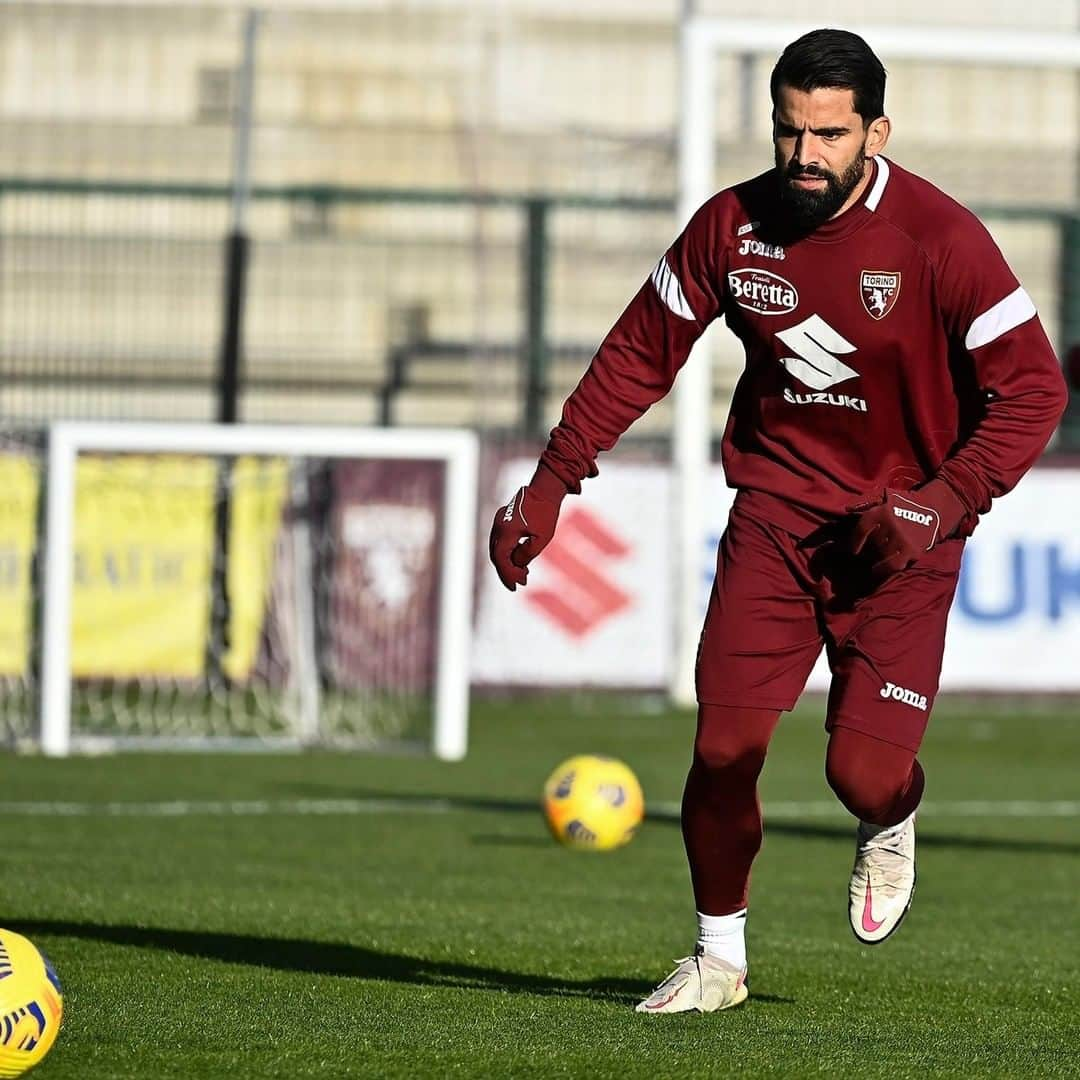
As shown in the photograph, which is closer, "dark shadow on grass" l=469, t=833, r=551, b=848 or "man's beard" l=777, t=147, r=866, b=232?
"man's beard" l=777, t=147, r=866, b=232

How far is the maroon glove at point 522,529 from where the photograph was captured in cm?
558

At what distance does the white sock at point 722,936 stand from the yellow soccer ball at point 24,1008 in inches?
63.0

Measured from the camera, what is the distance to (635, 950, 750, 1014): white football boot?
18.2 ft

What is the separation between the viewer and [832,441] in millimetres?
5504

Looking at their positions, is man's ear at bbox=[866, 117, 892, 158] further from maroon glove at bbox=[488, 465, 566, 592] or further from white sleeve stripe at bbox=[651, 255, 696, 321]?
maroon glove at bbox=[488, 465, 566, 592]

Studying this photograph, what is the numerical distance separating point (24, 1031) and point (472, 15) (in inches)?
581

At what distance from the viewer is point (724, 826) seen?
5.57 metres

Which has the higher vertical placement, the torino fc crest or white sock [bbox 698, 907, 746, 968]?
the torino fc crest

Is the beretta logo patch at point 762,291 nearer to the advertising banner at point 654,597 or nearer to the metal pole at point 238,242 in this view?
the advertising banner at point 654,597

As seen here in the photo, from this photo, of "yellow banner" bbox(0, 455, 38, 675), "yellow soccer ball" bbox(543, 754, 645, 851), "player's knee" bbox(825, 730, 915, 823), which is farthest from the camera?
"yellow banner" bbox(0, 455, 38, 675)

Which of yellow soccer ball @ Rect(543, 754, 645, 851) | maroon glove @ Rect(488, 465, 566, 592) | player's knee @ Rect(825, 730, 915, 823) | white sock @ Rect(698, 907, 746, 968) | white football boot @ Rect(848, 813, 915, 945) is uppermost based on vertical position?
maroon glove @ Rect(488, 465, 566, 592)

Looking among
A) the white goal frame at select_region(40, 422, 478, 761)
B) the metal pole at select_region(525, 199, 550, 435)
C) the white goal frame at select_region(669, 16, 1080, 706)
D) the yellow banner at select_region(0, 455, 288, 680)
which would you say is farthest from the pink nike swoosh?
the metal pole at select_region(525, 199, 550, 435)

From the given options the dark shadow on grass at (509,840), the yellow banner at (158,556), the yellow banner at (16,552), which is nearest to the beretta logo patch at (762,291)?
the dark shadow on grass at (509,840)

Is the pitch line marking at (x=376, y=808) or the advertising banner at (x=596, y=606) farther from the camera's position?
the advertising banner at (x=596, y=606)
